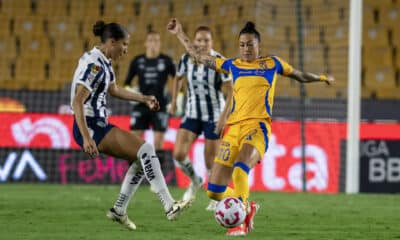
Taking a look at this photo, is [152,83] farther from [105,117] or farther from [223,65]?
[105,117]

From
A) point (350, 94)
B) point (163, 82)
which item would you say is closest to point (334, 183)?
point (350, 94)

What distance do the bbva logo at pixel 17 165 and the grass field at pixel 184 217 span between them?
1.91 meters

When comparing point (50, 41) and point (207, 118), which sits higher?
point (50, 41)

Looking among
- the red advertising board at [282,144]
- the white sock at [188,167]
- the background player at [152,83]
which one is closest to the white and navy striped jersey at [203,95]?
the white sock at [188,167]

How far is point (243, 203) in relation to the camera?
7367mm

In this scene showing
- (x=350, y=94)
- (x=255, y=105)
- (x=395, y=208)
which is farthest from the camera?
(x=350, y=94)

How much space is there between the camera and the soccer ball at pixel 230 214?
705 centimetres

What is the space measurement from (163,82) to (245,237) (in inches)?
249

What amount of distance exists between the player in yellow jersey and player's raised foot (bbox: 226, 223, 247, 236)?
0.29 m

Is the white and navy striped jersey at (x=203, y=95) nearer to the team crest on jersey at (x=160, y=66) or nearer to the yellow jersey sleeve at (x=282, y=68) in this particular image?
the team crest on jersey at (x=160, y=66)

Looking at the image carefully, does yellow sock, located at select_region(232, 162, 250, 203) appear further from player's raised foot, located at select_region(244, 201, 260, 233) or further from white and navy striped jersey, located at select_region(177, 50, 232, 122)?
white and navy striped jersey, located at select_region(177, 50, 232, 122)

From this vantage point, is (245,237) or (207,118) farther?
(207,118)

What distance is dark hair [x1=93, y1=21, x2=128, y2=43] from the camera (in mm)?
7711

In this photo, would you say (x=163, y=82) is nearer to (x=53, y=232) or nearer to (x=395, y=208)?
(x=395, y=208)
